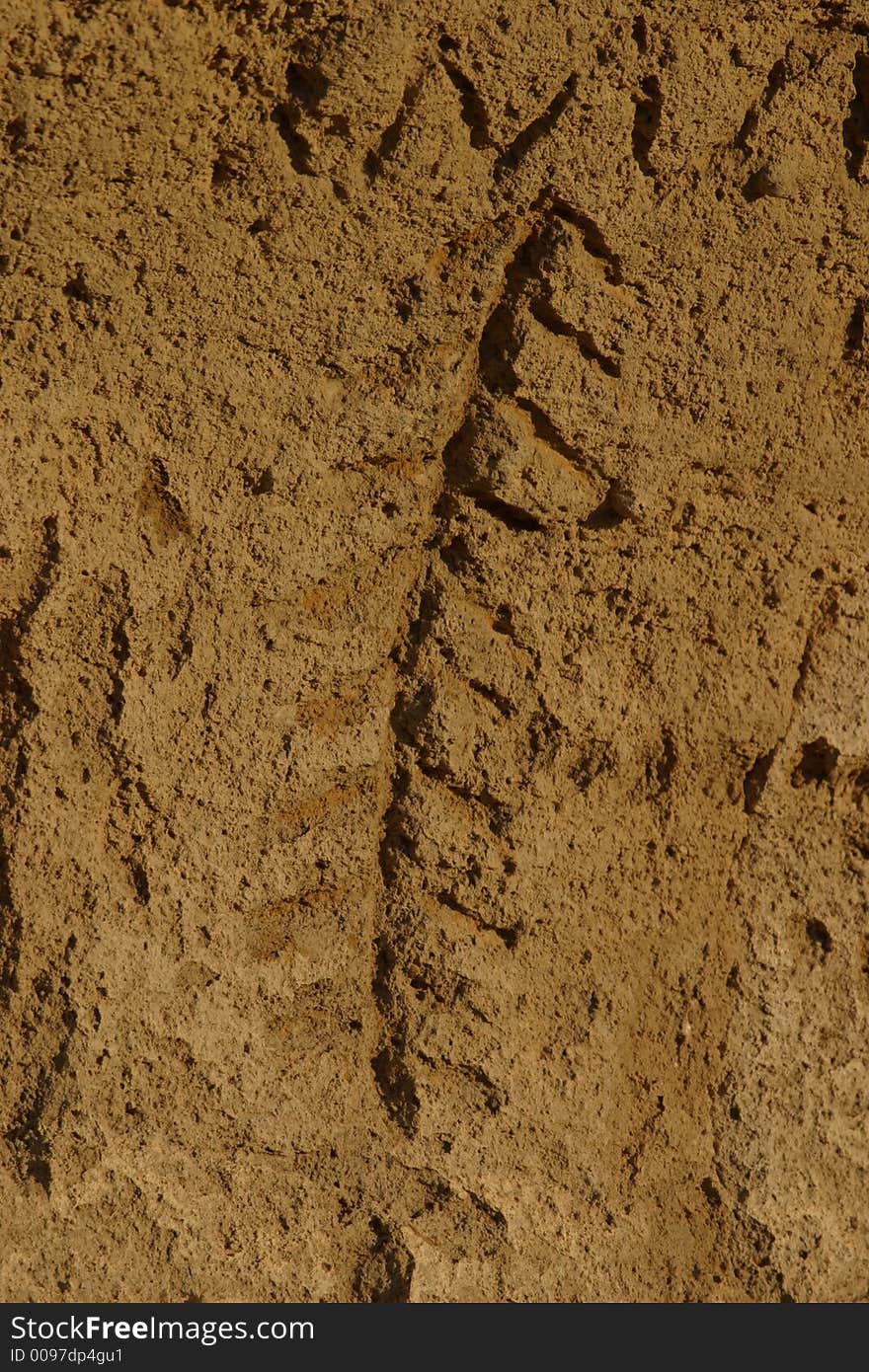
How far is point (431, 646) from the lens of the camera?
129 cm

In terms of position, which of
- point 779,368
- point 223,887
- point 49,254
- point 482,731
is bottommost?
point 223,887

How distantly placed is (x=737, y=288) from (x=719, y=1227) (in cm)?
83

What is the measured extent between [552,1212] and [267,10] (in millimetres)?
995

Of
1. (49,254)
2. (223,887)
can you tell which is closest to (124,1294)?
(223,887)

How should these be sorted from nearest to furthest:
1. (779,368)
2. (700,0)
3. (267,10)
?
(267,10) < (700,0) < (779,368)

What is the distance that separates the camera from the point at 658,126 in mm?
1245

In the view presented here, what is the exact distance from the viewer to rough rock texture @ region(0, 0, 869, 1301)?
1.17 metres

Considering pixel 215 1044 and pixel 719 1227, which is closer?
pixel 215 1044

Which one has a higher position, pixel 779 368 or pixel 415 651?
pixel 779 368

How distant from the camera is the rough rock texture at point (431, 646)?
3.85 feet

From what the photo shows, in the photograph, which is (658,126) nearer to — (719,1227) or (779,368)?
(779,368)

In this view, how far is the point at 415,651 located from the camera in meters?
1.29

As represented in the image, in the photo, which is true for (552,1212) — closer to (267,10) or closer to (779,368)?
(779,368)

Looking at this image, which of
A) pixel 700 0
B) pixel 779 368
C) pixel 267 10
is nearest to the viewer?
pixel 267 10
